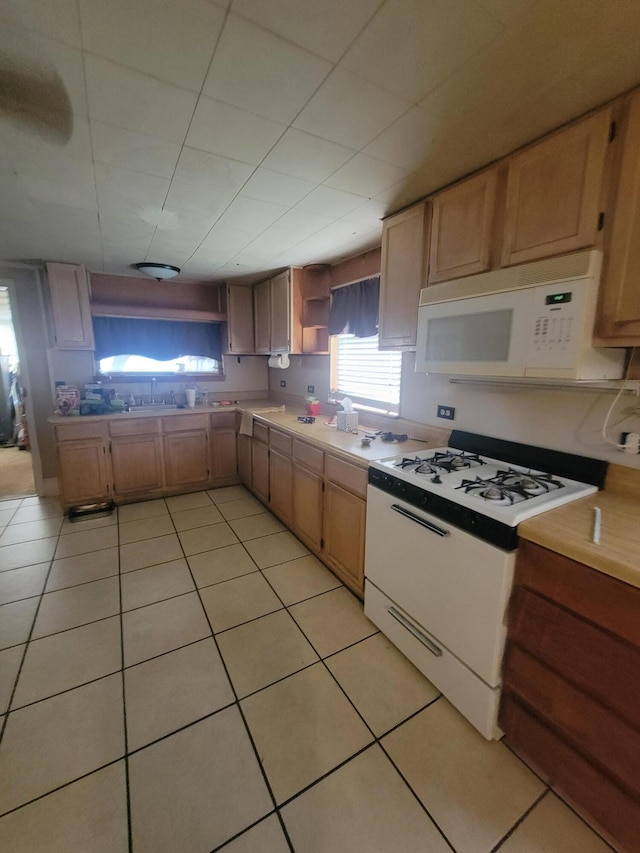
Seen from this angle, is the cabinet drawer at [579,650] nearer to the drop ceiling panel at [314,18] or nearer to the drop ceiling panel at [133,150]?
the drop ceiling panel at [314,18]

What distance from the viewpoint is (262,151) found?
4.77 ft

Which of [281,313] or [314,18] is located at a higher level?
[314,18]

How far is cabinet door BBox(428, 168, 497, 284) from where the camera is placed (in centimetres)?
153

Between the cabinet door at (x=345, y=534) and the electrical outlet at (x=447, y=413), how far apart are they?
740mm

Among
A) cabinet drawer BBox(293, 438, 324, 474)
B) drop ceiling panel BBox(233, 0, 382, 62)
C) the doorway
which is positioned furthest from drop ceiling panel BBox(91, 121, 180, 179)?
the doorway

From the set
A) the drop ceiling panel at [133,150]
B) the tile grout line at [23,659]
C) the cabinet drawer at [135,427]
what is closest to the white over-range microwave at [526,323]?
the drop ceiling panel at [133,150]

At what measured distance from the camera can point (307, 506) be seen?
258 centimetres

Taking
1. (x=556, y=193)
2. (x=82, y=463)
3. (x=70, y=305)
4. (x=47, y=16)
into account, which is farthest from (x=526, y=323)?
(x=70, y=305)

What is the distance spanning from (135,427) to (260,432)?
1.23 metres

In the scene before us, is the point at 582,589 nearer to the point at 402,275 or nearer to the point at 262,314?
the point at 402,275

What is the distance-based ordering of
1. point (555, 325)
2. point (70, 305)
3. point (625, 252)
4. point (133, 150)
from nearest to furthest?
point (625, 252)
point (555, 325)
point (133, 150)
point (70, 305)

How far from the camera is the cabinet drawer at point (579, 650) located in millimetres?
969

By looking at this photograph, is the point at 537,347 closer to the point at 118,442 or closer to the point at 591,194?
the point at 591,194

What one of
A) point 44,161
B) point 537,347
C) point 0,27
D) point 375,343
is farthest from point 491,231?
point 44,161
